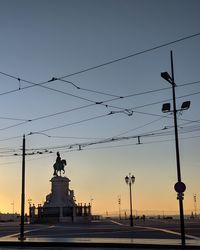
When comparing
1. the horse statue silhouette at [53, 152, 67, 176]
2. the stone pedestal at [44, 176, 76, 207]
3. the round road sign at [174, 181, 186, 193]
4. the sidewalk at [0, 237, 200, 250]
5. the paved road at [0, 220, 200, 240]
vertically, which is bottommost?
the sidewalk at [0, 237, 200, 250]

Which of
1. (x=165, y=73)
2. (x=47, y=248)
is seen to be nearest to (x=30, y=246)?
(x=47, y=248)

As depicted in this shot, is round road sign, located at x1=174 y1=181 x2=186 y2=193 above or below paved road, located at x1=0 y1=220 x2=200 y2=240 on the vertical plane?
above

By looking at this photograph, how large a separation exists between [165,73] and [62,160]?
5614 cm

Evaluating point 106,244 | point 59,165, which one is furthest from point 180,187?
point 59,165

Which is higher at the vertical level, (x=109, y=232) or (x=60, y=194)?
(x=60, y=194)

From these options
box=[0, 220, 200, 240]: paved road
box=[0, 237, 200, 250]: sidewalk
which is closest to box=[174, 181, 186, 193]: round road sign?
box=[0, 237, 200, 250]: sidewalk

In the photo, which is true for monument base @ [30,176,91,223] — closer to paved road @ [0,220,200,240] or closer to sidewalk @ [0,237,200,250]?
paved road @ [0,220,200,240]

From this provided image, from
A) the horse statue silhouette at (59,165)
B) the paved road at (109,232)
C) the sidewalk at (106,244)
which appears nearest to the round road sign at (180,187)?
the sidewalk at (106,244)

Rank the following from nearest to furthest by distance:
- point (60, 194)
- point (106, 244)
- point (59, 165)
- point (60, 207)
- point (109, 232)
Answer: point (106, 244), point (109, 232), point (60, 207), point (60, 194), point (59, 165)

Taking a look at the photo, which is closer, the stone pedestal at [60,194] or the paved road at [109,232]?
the paved road at [109,232]

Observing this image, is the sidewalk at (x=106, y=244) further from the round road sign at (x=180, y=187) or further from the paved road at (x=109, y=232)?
the paved road at (x=109, y=232)

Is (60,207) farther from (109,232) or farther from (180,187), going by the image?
(180,187)

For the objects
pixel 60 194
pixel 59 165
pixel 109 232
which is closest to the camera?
pixel 109 232

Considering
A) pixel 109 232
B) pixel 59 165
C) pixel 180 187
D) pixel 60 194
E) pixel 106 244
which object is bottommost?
pixel 106 244
